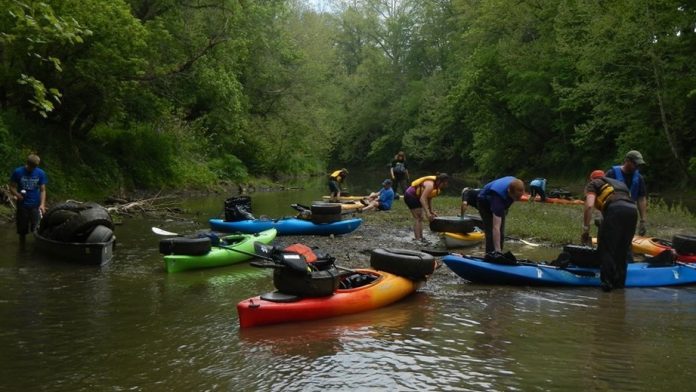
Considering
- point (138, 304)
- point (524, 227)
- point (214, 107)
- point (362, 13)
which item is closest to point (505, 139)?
point (214, 107)

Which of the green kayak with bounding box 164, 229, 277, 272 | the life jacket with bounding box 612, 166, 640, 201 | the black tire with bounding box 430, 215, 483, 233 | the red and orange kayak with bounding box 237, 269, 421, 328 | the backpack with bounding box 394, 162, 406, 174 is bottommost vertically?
the red and orange kayak with bounding box 237, 269, 421, 328

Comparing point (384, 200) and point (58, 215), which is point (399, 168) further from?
point (58, 215)

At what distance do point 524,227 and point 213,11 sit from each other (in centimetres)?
1445

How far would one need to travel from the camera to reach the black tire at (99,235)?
9281 millimetres

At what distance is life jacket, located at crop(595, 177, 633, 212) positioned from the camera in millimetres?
7656

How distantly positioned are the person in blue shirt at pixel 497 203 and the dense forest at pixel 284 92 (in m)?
5.80

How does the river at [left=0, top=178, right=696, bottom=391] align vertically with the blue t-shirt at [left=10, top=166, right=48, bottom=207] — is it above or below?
below

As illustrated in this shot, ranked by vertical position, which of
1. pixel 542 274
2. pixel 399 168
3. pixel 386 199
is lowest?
pixel 542 274

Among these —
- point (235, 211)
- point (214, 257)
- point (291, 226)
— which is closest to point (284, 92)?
point (235, 211)

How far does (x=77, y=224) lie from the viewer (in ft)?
31.6

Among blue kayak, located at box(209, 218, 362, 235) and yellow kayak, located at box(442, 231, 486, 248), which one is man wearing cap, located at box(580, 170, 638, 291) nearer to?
yellow kayak, located at box(442, 231, 486, 248)

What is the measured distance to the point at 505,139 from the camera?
112 ft

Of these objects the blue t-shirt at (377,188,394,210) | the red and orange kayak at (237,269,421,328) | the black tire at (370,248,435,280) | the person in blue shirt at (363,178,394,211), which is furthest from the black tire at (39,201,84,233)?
the blue t-shirt at (377,188,394,210)

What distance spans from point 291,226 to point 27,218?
197 inches
